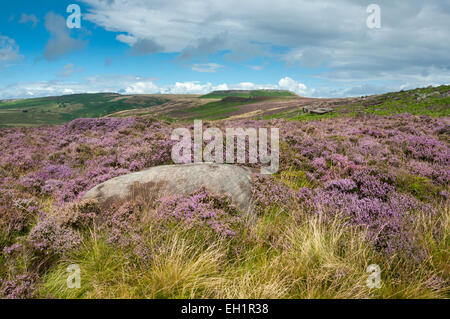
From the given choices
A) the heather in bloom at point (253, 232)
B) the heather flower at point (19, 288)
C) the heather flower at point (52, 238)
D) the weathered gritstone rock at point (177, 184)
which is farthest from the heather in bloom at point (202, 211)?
the heather flower at point (19, 288)

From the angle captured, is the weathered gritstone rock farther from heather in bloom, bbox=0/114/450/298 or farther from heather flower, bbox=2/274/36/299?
heather flower, bbox=2/274/36/299

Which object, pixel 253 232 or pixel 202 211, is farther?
pixel 202 211

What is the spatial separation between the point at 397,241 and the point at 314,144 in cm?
691

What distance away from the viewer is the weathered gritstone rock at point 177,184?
5.71 m

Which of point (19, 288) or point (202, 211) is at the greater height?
point (202, 211)

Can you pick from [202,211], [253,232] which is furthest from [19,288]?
[253,232]

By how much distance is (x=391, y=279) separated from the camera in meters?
3.24

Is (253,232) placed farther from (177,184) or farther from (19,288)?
(19,288)

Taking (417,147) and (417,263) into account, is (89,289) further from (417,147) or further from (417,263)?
(417,147)

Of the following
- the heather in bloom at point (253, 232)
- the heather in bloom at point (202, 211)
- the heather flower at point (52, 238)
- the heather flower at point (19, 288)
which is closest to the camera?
the heather flower at point (19, 288)

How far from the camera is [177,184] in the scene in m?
6.04

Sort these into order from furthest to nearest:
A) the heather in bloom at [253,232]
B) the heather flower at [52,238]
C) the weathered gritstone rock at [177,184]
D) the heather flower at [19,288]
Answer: the weathered gritstone rock at [177,184] < the heather flower at [52,238] < the heather in bloom at [253,232] < the heather flower at [19,288]

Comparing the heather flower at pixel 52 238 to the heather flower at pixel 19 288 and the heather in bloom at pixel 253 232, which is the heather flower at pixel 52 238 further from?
the heather flower at pixel 19 288
